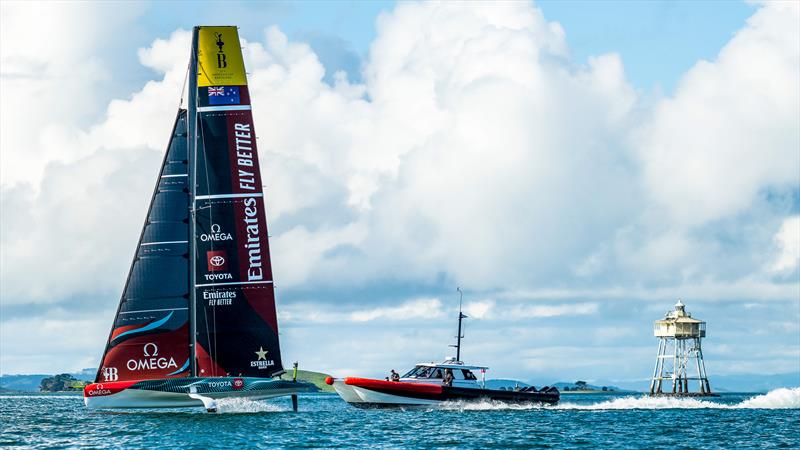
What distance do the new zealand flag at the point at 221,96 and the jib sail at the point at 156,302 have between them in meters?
4.69

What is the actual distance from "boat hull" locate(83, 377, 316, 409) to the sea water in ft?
3.66

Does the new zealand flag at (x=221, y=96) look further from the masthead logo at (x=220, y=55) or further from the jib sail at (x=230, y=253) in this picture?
the masthead logo at (x=220, y=55)

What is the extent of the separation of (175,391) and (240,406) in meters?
4.41

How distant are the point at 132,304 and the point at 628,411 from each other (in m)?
42.2

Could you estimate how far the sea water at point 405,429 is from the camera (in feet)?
171

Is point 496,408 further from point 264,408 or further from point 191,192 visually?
point 191,192

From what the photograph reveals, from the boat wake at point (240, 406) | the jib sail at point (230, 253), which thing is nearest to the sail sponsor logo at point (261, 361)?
the jib sail at point (230, 253)

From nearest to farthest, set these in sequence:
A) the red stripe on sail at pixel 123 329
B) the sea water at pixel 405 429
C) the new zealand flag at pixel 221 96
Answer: the sea water at pixel 405 429 → the red stripe on sail at pixel 123 329 → the new zealand flag at pixel 221 96

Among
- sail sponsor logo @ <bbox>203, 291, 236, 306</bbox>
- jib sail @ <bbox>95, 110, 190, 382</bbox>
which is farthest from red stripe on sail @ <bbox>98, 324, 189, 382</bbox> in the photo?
sail sponsor logo @ <bbox>203, 291, 236, 306</bbox>

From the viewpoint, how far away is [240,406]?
6312 centimetres

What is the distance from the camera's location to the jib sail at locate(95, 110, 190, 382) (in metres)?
61.0

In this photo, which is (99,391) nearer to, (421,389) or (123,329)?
(123,329)

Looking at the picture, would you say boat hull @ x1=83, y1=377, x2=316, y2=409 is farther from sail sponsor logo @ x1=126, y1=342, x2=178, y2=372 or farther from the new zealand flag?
the new zealand flag

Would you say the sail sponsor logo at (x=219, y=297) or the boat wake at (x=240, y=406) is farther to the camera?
the boat wake at (x=240, y=406)
